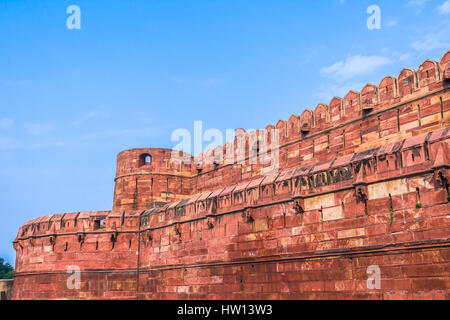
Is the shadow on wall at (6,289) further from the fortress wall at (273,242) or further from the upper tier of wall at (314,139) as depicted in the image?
the upper tier of wall at (314,139)

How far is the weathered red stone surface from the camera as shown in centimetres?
1230

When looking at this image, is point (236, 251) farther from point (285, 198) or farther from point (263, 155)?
Answer: point (263, 155)

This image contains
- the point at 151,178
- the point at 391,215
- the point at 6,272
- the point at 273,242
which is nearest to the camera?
the point at 391,215

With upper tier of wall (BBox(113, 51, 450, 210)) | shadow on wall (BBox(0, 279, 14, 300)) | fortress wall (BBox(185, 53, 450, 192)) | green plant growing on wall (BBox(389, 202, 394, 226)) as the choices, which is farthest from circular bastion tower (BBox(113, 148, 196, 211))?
green plant growing on wall (BBox(389, 202, 394, 226))

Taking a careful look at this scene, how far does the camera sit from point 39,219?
79.0ft

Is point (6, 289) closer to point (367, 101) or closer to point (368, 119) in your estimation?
point (368, 119)

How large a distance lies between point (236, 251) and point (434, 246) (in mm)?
7280

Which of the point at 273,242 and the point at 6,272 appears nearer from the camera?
the point at 273,242

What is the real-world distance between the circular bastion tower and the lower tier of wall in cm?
568

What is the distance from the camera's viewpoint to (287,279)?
1508cm

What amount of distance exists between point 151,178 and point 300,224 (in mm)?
13689

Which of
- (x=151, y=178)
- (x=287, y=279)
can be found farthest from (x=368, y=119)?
(x=151, y=178)

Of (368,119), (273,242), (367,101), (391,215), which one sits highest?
(367,101)
